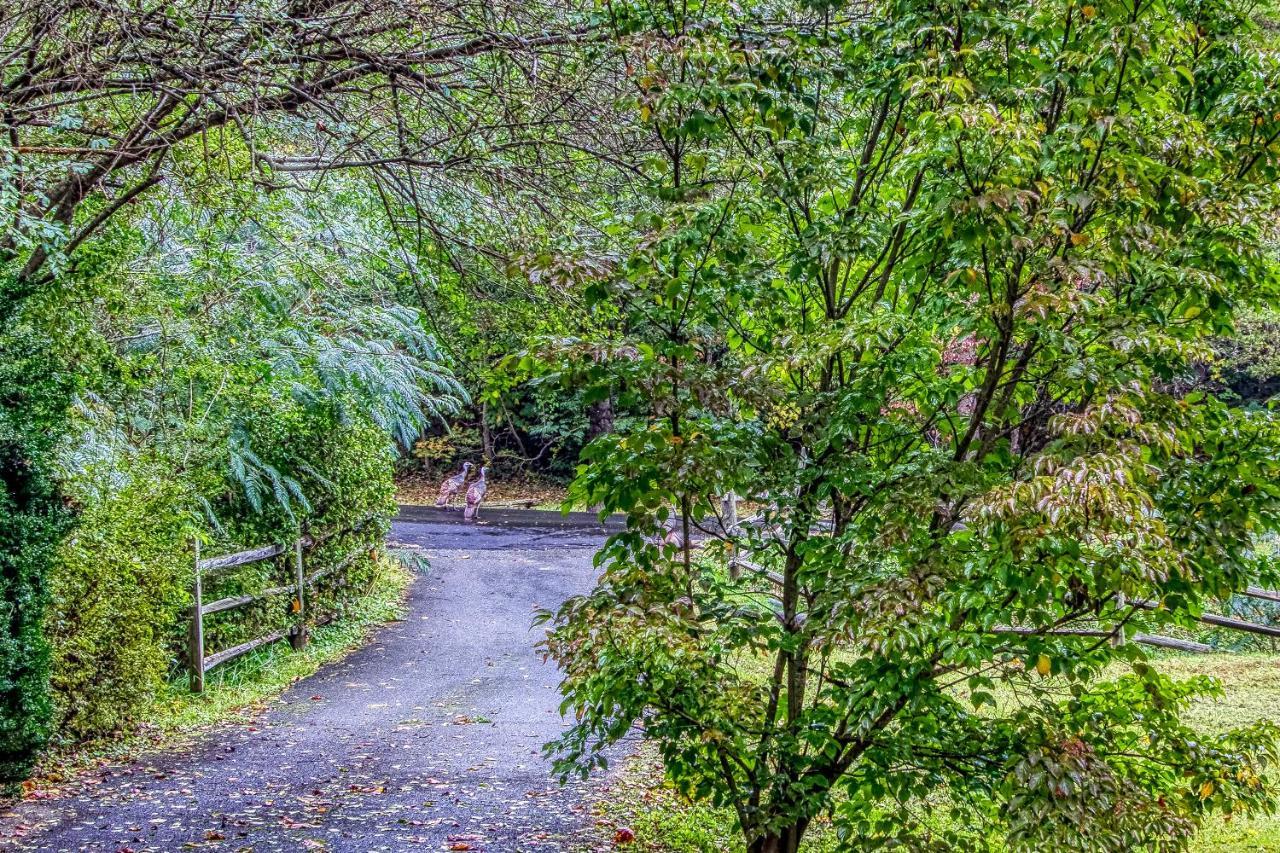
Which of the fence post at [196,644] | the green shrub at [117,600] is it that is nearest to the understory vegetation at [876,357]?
the green shrub at [117,600]

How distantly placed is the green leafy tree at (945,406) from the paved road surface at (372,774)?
8.63 ft

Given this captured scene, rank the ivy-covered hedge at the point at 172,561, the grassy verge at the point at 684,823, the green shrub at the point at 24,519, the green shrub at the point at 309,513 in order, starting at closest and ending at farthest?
the green shrub at the point at 24,519 < the grassy verge at the point at 684,823 < the ivy-covered hedge at the point at 172,561 < the green shrub at the point at 309,513

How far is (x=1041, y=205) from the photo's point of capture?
3.53 metres

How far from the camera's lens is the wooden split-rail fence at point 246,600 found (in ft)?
30.3

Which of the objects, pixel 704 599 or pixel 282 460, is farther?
pixel 282 460

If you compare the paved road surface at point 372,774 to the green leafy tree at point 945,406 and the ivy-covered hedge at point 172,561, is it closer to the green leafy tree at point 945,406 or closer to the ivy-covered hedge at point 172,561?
the ivy-covered hedge at point 172,561

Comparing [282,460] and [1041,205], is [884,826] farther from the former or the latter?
[282,460]

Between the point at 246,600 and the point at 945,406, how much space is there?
8236 mm

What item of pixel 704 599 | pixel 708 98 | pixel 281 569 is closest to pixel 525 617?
pixel 281 569

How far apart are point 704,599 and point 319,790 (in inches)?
154

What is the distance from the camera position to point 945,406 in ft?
13.1

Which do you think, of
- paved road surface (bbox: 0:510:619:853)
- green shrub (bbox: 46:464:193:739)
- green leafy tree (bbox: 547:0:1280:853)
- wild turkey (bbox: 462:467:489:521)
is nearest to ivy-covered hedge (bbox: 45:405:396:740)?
green shrub (bbox: 46:464:193:739)

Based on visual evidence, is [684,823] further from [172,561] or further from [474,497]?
[474,497]

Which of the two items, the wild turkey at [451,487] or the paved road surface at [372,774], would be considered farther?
the wild turkey at [451,487]
